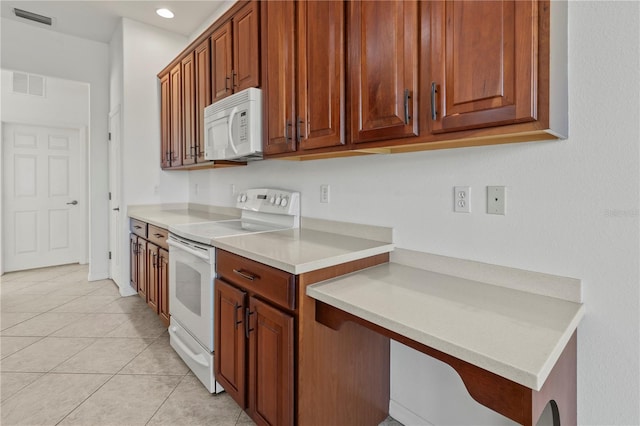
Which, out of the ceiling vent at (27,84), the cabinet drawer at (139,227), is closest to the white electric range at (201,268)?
the cabinet drawer at (139,227)

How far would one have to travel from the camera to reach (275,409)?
1384 millimetres

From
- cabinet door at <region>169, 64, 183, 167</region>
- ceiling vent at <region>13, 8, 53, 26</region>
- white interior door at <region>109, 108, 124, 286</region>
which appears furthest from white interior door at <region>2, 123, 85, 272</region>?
cabinet door at <region>169, 64, 183, 167</region>

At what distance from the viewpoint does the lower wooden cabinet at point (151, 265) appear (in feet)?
8.50

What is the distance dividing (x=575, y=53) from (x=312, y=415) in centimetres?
160

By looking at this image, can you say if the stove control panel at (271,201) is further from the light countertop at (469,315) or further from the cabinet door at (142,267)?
the cabinet door at (142,267)

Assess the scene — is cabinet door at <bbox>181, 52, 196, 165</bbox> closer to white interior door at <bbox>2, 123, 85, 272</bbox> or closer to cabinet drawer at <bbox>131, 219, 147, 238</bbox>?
cabinet drawer at <bbox>131, 219, 147, 238</bbox>

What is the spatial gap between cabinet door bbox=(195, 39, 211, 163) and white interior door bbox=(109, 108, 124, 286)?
1.35 metres

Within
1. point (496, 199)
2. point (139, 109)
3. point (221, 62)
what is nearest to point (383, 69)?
point (496, 199)

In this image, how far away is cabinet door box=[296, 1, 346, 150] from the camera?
1498 mm

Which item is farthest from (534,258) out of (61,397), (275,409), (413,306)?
(61,397)

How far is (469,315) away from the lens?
3.36 feet

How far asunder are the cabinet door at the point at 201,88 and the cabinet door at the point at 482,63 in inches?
77.5

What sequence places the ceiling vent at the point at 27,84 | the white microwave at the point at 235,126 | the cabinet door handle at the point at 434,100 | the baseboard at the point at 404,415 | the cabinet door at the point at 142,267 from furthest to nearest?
the ceiling vent at the point at 27,84, the cabinet door at the point at 142,267, the white microwave at the point at 235,126, the baseboard at the point at 404,415, the cabinet door handle at the point at 434,100

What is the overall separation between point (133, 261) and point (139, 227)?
45cm
